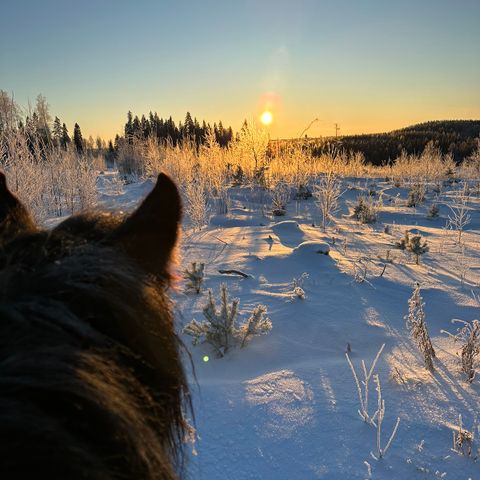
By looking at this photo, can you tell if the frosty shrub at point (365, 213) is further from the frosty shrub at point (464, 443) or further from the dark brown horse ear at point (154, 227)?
the dark brown horse ear at point (154, 227)

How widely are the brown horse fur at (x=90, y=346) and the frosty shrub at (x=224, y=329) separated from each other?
85.9 inches

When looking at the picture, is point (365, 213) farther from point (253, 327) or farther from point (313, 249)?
point (253, 327)

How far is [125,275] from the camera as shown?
2.57ft

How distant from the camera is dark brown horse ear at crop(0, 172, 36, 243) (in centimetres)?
97

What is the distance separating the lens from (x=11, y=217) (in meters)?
1.01

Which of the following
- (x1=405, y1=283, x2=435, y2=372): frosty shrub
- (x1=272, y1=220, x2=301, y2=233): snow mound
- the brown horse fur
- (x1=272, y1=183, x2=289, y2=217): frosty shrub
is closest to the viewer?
the brown horse fur

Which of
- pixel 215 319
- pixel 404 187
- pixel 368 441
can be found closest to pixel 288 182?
pixel 404 187

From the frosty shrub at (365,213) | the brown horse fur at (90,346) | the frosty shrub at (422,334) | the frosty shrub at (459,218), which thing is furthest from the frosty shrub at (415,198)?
the brown horse fur at (90,346)

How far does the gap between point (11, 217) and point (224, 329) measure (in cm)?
234

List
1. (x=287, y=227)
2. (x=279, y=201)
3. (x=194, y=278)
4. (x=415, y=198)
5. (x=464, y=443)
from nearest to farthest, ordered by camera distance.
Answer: (x=464, y=443) → (x=194, y=278) → (x=287, y=227) → (x=279, y=201) → (x=415, y=198)

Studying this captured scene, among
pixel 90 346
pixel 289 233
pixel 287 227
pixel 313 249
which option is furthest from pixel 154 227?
pixel 287 227

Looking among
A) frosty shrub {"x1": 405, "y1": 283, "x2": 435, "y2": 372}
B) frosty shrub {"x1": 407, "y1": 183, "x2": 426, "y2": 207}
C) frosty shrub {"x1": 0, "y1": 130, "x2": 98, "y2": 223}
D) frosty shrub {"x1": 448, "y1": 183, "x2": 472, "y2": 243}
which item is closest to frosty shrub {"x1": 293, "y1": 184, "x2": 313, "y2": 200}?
frosty shrub {"x1": 407, "y1": 183, "x2": 426, "y2": 207}

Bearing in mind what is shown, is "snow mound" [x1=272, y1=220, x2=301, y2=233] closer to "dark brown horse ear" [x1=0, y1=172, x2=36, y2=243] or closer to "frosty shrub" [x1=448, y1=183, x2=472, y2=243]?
"frosty shrub" [x1=448, y1=183, x2=472, y2=243]

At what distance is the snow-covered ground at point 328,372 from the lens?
2.02m
